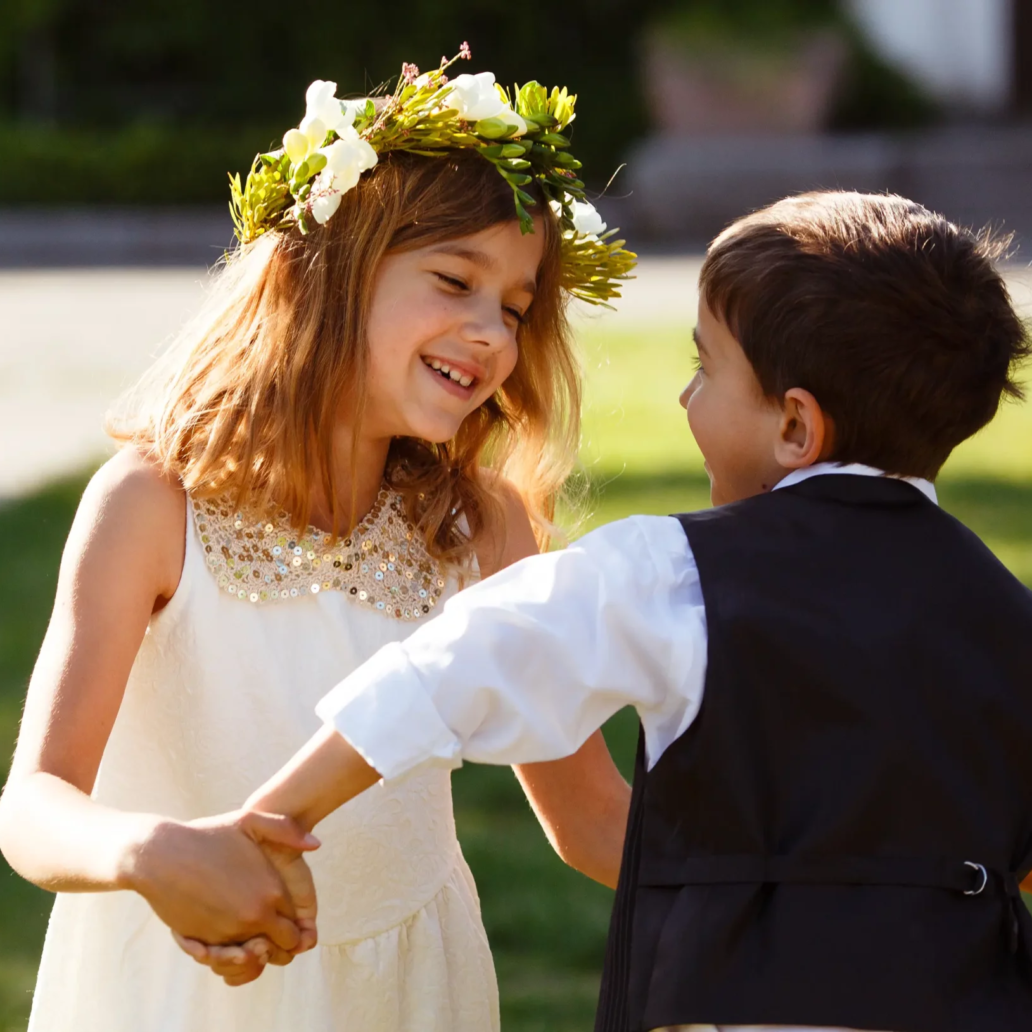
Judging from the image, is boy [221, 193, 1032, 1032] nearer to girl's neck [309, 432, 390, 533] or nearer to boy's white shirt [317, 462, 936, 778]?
boy's white shirt [317, 462, 936, 778]

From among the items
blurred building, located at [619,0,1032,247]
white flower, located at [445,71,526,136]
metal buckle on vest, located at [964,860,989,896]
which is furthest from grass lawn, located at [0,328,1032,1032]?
blurred building, located at [619,0,1032,247]

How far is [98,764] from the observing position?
6.79 ft

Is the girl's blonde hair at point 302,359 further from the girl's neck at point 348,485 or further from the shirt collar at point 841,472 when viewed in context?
the shirt collar at point 841,472

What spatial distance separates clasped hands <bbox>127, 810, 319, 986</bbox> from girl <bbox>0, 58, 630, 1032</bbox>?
52 centimetres

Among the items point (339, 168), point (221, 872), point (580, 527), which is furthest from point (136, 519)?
point (580, 527)

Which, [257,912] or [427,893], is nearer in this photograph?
[257,912]

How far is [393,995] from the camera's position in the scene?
235cm

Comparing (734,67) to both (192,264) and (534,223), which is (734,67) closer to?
(192,264)

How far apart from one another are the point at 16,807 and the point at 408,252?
96 centimetres

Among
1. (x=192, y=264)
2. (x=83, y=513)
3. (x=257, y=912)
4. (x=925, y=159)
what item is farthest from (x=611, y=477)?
(x=925, y=159)

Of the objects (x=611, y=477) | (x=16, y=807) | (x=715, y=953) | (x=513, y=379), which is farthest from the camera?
(x=611, y=477)

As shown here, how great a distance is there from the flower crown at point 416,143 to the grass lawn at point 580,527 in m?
0.69

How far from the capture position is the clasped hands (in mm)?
1652

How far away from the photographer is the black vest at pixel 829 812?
1.64 metres
